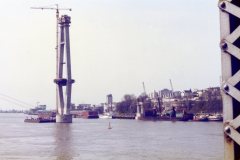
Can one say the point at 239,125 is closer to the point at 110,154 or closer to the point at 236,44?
the point at 236,44

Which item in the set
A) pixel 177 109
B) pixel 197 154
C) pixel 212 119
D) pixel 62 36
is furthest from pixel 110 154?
pixel 177 109

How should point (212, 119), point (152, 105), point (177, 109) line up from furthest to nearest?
point (152, 105), point (177, 109), point (212, 119)

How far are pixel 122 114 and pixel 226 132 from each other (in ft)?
623

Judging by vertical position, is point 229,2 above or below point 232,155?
above

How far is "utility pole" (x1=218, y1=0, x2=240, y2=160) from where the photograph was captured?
3.05 m

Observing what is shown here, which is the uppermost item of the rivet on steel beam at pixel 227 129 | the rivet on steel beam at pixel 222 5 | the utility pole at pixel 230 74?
the rivet on steel beam at pixel 222 5

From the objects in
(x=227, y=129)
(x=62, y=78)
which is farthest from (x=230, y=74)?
(x=62, y=78)

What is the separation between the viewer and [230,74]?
306 cm

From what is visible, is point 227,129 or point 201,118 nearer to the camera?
point 227,129

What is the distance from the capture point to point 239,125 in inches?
120

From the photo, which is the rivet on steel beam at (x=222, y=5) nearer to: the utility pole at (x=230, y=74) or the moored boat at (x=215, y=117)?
the utility pole at (x=230, y=74)

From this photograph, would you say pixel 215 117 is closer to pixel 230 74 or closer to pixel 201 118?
pixel 201 118

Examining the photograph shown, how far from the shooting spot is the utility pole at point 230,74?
3.05 metres

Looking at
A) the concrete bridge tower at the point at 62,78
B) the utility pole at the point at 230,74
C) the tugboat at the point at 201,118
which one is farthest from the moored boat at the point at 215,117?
the utility pole at the point at 230,74
